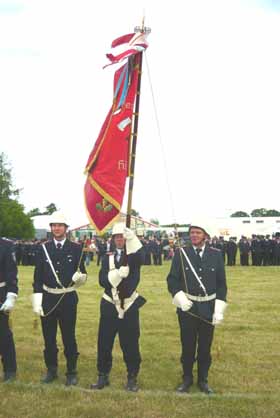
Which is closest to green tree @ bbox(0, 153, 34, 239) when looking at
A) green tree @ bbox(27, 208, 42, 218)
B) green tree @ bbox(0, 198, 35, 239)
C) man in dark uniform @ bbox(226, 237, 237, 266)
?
green tree @ bbox(0, 198, 35, 239)

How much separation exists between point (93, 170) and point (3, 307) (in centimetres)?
203

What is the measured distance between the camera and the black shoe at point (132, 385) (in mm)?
6863

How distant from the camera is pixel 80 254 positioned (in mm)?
7293

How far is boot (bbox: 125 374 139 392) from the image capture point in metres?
6.86

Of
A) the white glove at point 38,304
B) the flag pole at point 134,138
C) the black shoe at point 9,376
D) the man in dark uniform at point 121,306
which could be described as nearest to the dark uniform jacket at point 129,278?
the man in dark uniform at point 121,306

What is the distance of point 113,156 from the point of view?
6.96 meters

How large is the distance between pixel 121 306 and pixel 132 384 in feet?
3.25

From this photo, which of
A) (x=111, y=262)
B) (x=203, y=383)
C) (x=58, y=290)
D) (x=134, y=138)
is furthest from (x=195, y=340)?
(x=134, y=138)

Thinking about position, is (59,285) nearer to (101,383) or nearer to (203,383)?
(101,383)

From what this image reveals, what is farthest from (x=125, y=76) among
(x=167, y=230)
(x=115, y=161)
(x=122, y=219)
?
(x=167, y=230)

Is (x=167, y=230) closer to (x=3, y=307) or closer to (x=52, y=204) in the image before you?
(x=3, y=307)

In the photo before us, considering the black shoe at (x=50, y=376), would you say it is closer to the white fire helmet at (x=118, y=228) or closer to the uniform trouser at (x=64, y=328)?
the uniform trouser at (x=64, y=328)

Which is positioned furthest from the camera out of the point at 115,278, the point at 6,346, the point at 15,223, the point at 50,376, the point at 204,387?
the point at 15,223

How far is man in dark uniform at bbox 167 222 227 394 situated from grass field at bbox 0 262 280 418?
0.37 m
